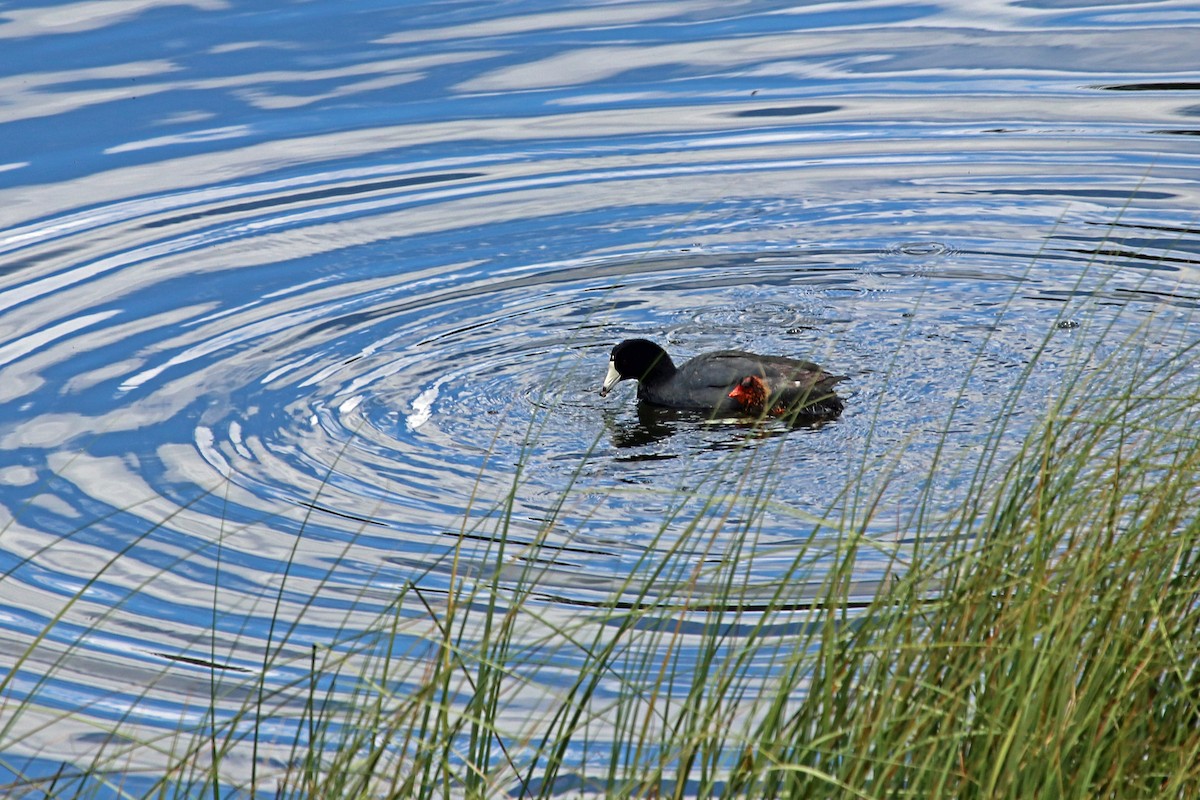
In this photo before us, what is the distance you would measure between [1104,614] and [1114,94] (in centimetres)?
1047

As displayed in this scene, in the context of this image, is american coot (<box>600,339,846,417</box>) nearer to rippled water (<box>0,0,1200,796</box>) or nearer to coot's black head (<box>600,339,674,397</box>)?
coot's black head (<box>600,339,674,397</box>)

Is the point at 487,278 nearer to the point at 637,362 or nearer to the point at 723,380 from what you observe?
the point at 637,362

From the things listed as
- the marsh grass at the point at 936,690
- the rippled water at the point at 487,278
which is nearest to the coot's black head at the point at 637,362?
the rippled water at the point at 487,278

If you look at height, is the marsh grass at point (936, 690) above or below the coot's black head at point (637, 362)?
above

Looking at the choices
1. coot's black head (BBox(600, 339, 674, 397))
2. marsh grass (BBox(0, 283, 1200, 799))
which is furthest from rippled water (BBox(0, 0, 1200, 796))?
marsh grass (BBox(0, 283, 1200, 799))

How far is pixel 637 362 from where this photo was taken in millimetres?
9414

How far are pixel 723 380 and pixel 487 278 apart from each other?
254cm

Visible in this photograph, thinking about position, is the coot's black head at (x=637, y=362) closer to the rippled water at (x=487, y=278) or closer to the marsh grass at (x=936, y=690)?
the rippled water at (x=487, y=278)

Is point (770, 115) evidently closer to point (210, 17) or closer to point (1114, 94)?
point (1114, 94)

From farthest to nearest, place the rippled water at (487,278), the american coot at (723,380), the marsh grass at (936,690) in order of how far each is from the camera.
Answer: the american coot at (723,380)
the rippled water at (487,278)
the marsh grass at (936,690)

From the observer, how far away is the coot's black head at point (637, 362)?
934cm

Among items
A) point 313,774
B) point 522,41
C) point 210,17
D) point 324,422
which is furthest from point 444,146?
point 313,774

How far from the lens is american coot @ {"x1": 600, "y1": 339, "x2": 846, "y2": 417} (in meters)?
8.77

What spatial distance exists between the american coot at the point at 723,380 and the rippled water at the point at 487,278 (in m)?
0.20
